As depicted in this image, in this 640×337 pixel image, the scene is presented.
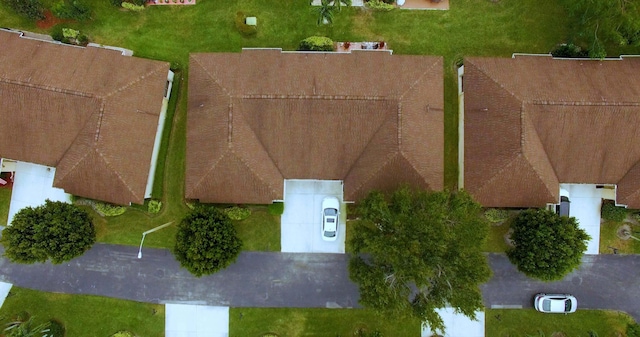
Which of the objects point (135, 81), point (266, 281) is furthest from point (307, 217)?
point (135, 81)

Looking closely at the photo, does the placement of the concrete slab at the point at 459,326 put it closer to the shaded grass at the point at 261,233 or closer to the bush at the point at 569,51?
the shaded grass at the point at 261,233

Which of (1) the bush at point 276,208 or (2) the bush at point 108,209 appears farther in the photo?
(1) the bush at point 276,208

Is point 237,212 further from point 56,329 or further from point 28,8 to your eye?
point 28,8

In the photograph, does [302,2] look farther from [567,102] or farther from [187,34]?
[567,102]

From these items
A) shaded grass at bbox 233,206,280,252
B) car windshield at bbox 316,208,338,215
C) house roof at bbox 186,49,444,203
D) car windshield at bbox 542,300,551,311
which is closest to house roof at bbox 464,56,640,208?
house roof at bbox 186,49,444,203

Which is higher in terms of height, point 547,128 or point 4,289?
point 547,128

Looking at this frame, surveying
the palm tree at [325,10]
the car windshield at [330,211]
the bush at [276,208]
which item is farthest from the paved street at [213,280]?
the palm tree at [325,10]
